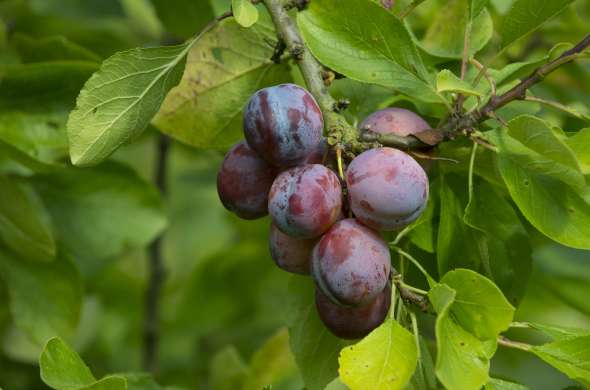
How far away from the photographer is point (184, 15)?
5.86ft

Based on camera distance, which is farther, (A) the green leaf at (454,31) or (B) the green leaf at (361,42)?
(A) the green leaf at (454,31)

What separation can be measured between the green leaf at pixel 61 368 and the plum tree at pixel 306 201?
293 mm

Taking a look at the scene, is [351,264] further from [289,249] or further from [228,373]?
[228,373]

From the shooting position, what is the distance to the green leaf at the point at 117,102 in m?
1.12

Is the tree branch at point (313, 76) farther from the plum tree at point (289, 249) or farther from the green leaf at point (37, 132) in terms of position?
the green leaf at point (37, 132)

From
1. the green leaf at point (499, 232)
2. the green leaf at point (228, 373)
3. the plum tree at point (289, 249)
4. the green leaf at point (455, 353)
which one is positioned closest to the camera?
the green leaf at point (455, 353)

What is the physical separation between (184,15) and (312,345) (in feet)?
2.66

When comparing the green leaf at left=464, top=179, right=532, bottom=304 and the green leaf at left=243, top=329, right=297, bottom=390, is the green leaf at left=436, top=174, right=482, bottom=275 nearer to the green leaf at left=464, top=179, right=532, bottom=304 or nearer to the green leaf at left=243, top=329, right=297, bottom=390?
the green leaf at left=464, top=179, right=532, bottom=304

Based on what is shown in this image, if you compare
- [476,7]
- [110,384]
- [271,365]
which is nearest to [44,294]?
[271,365]

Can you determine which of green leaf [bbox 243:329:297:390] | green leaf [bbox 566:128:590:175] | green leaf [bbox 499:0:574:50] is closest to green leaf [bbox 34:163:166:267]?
green leaf [bbox 243:329:297:390]

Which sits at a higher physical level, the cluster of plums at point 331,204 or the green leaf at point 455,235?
the cluster of plums at point 331,204

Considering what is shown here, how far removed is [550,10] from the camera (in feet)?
3.85

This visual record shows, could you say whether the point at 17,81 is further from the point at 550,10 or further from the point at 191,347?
the point at 191,347

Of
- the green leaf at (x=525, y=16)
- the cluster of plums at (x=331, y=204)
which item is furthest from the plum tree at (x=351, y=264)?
the green leaf at (x=525, y=16)
